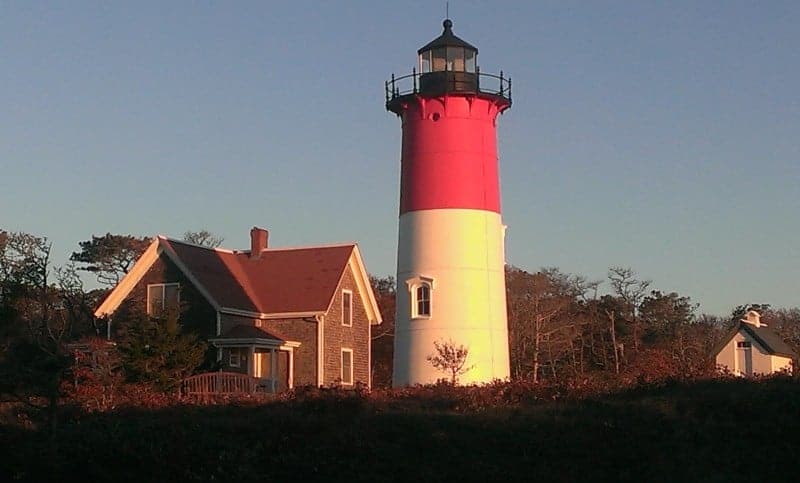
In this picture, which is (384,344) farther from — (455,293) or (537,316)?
(455,293)

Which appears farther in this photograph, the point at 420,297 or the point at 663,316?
the point at 663,316

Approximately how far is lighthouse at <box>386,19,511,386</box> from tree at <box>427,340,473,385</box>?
0.06 metres

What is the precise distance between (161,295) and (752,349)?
83.4ft

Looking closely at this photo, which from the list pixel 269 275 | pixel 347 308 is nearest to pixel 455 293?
pixel 347 308

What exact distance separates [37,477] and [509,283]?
133 ft

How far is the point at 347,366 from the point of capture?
126ft

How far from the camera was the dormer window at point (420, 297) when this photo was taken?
2998 centimetres

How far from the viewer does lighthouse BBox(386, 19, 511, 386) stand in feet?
97.5

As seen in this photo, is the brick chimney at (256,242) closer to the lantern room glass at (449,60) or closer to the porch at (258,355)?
the porch at (258,355)

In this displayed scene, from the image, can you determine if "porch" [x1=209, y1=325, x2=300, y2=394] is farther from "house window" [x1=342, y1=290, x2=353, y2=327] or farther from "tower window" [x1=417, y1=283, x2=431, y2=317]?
"tower window" [x1=417, y1=283, x2=431, y2=317]

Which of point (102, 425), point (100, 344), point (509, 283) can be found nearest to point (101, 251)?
point (509, 283)

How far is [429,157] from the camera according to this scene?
30062 mm

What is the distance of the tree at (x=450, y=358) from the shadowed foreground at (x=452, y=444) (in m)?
9.19

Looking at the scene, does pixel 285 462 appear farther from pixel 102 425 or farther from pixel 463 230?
pixel 463 230
